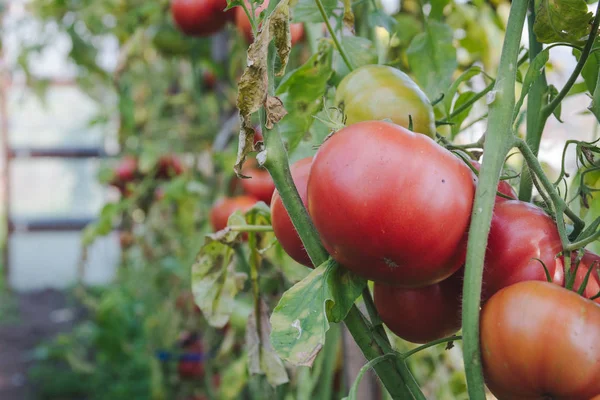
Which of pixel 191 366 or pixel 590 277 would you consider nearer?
pixel 590 277

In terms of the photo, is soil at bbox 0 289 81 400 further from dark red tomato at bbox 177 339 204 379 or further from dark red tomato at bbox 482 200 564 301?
dark red tomato at bbox 482 200 564 301

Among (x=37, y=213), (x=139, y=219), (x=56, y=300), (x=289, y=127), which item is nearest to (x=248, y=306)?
(x=289, y=127)

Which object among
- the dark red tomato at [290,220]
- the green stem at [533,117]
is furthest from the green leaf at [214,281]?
the green stem at [533,117]

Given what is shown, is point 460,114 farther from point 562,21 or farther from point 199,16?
point 199,16

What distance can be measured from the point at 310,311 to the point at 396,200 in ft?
0.30


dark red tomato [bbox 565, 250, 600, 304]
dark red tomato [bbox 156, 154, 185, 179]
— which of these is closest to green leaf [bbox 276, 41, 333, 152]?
dark red tomato [bbox 565, 250, 600, 304]

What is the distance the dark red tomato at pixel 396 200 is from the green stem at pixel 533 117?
0.09m

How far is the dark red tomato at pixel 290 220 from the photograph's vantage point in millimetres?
453

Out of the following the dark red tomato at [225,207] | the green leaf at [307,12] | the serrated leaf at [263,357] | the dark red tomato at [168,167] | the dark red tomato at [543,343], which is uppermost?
the green leaf at [307,12]

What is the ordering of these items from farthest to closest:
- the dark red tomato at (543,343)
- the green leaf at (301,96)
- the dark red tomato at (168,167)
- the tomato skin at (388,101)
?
the dark red tomato at (168,167) < the green leaf at (301,96) < the tomato skin at (388,101) < the dark red tomato at (543,343)

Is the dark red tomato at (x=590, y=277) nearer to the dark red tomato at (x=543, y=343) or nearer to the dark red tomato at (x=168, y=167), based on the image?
the dark red tomato at (x=543, y=343)

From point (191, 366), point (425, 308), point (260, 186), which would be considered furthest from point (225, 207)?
point (191, 366)

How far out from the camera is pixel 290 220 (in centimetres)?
45

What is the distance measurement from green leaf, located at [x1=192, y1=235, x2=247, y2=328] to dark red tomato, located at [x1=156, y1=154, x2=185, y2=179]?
1.41 meters
